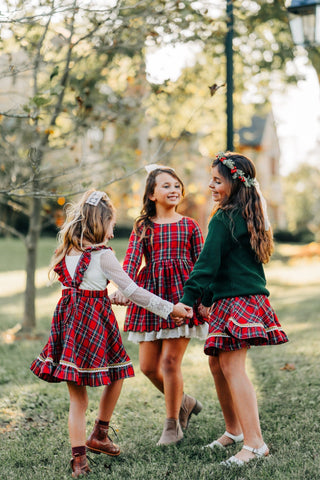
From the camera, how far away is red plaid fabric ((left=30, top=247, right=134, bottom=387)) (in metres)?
3.60

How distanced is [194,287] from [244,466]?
107 centimetres

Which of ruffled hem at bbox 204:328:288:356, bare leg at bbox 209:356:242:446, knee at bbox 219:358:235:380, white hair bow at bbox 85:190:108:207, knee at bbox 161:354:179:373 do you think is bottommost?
bare leg at bbox 209:356:242:446

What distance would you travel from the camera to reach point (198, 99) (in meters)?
10.7

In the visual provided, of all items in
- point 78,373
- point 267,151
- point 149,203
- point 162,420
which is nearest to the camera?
point 78,373

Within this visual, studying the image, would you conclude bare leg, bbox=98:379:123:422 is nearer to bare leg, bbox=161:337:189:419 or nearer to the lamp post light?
bare leg, bbox=161:337:189:419

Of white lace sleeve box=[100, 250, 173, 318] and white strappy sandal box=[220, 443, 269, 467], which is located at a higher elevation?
white lace sleeve box=[100, 250, 173, 318]

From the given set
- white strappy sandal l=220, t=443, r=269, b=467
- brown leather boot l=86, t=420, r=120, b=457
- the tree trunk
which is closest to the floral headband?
white strappy sandal l=220, t=443, r=269, b=467

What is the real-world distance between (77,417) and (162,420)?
51.9 inches

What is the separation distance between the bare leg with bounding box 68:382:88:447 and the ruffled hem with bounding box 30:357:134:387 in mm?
109

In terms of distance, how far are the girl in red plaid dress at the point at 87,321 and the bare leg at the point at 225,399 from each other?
0.44 meters

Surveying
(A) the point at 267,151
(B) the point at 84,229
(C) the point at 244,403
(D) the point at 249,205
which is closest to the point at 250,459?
(C) the point at 244,403

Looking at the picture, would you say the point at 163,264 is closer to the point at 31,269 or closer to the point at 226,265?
the point at 226,265

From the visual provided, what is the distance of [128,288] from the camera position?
376cm

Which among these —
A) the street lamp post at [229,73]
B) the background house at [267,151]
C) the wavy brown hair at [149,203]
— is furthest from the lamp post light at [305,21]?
the background house at [267,151]
